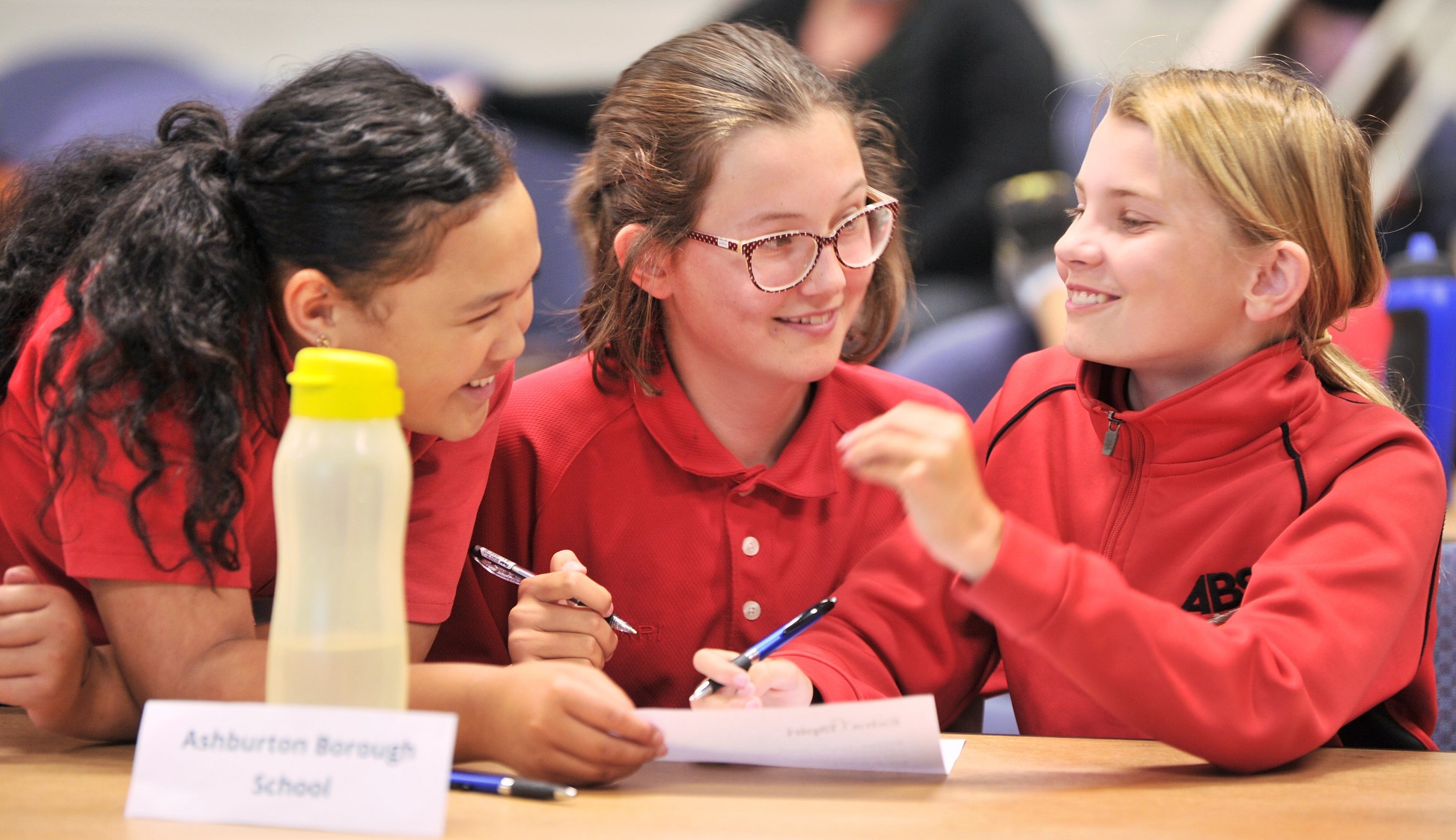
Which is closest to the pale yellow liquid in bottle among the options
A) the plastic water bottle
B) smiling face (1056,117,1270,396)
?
the plastic water bottle

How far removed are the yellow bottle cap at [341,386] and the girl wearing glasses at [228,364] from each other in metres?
0.22

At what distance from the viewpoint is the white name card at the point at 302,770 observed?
0.77m

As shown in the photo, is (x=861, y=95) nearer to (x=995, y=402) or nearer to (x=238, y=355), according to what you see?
(x=995, y=402)

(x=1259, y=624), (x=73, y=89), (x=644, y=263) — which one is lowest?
(x=73, y=89)

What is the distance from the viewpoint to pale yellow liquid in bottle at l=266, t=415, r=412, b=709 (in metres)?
0.79

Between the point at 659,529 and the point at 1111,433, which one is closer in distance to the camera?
the point at 1111,433

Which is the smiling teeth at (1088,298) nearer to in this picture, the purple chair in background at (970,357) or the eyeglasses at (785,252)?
the eyeglasses at (785,252)

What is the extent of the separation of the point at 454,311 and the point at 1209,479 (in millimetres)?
689

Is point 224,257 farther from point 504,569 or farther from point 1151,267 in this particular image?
point 1151,267

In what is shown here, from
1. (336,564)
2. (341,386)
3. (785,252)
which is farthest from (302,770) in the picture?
(785,252)

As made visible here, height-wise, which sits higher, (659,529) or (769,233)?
(769,233)

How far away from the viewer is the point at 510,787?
866mm

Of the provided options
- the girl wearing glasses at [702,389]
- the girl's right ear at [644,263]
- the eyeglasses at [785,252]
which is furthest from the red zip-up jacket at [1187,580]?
the girl's right ear at [644,263]

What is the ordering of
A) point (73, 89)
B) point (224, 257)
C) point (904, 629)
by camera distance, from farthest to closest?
point (73, 89) → point (904, 629) → point (224, 257)
